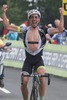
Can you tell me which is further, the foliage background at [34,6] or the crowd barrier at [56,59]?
the foliage background at [34,6]

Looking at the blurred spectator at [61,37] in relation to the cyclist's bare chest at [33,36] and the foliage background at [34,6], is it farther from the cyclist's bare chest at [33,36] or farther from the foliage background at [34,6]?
the foliage background at [34,6]

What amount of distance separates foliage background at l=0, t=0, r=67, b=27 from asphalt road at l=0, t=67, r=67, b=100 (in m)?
51.3

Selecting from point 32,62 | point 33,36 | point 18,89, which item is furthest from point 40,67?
point 18,89

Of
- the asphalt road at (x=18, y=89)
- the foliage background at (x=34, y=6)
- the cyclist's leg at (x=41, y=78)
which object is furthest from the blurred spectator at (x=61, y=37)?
the foliage background at (x=34, y=6)

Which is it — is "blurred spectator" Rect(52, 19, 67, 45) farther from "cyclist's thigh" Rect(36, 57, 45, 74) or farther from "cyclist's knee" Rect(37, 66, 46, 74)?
"cyclist's knee" Rect(37, 66, 46, 74)

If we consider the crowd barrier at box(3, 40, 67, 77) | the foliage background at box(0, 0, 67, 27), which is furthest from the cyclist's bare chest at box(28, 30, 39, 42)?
the foliage background at box(0, 0, 67, 27)

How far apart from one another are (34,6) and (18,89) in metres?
60.2

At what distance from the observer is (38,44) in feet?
32.7

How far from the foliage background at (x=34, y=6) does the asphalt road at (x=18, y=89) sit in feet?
168

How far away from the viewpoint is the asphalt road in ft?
42.0

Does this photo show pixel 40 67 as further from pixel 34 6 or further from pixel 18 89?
pixel 34 6

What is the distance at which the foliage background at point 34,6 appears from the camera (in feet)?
231

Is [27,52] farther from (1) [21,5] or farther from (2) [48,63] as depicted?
(1) [21,5]

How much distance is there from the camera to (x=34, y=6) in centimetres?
7406
